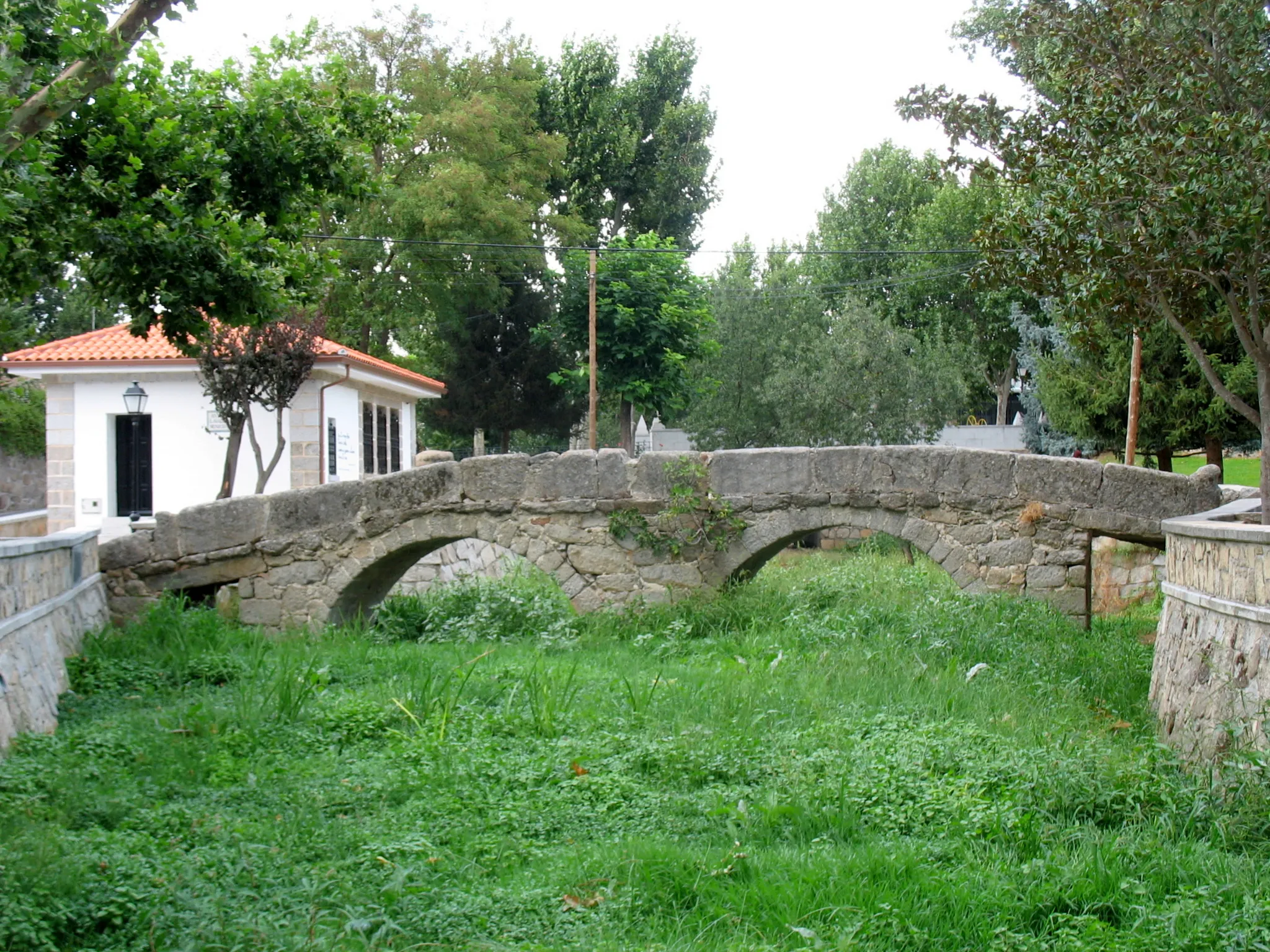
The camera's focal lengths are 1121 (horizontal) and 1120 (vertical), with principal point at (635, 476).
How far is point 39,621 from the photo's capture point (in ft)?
23.7

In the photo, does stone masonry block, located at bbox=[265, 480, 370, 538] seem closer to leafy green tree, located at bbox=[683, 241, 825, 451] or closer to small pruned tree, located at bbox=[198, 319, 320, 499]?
small pruned tree, located at bbox=[198, 319, 320, 499]

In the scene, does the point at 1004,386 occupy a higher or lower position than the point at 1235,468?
higher

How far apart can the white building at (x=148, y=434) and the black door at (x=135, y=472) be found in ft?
0.04

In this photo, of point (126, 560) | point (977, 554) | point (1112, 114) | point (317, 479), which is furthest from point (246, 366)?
point (1112, 114)

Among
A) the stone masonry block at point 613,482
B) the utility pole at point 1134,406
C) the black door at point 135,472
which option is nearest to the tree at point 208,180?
the stone masonry block at point 613,482

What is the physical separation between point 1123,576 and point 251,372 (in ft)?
37.1

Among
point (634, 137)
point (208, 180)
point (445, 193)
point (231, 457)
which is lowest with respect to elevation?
point (231, 457)

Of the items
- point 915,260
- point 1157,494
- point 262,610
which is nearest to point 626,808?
point 1157,494

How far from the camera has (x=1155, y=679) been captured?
676cm

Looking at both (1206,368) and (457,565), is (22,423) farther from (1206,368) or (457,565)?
(1206,368)

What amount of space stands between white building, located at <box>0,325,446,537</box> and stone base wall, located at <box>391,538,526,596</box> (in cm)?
296

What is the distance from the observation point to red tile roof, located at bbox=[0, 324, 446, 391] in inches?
664

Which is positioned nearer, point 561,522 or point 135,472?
point 561,522

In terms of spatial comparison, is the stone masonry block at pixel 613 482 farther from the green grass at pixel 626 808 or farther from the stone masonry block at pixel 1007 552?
the stone masonry block at pixel 1007 552
